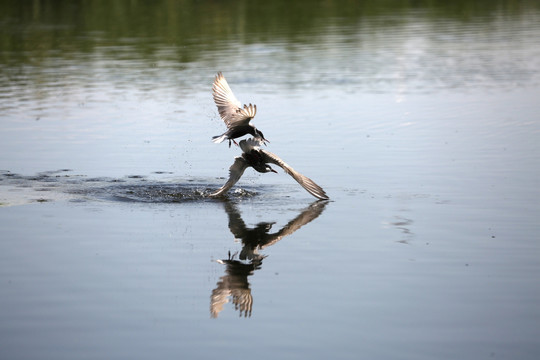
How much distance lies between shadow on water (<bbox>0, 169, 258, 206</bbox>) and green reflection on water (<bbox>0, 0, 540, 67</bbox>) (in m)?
16.9

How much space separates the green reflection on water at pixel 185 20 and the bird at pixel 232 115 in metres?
17.9

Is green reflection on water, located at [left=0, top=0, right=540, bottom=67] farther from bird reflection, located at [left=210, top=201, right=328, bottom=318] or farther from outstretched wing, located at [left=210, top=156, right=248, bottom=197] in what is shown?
bird reflection, located at [left=210, top=201, right=328, bottom=318]

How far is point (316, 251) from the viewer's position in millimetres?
10453

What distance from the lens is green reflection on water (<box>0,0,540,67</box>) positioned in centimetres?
3572

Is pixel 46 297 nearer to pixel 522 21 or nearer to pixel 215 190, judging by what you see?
pixel 215 190

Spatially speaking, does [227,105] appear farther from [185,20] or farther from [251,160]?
[185,20]

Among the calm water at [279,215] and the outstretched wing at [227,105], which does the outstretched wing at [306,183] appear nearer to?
the calm water at [279,215]

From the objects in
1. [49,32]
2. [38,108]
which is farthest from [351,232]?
[49,32]

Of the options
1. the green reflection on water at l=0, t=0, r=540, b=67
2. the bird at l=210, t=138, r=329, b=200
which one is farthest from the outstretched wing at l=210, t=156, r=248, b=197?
the green reflection on water at l=0, t=0, r=540, b=67

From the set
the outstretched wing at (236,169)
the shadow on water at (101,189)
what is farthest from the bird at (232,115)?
the shadow on water at (101,189)

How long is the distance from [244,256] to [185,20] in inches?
1404

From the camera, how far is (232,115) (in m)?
12.9

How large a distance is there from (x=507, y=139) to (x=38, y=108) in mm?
10783

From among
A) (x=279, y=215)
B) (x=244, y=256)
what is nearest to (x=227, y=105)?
(x=279, y=215)
